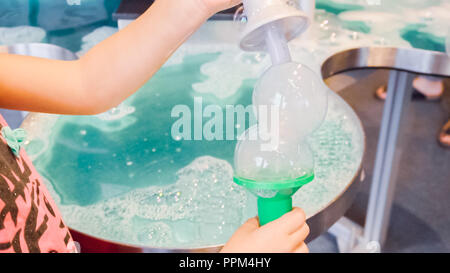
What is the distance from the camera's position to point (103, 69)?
1.82ft

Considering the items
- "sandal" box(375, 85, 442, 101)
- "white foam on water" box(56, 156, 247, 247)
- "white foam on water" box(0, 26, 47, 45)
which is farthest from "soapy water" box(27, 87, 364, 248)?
"sandal" box(375, 85, 442, 101)

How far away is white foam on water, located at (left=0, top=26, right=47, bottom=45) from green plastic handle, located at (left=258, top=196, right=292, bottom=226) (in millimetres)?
971

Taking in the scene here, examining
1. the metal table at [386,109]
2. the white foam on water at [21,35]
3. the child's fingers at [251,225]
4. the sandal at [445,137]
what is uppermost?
the child's fingers at [251,225]

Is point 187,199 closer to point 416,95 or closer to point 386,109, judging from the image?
point 386,109

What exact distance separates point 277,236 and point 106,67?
28 cm

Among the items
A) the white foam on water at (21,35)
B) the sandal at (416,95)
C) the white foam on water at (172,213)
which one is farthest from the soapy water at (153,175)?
the sandal at (416,95)

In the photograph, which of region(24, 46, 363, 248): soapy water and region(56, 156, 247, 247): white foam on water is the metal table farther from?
region(56, 156, 247, 247): white foam on water

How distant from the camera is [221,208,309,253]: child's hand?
466 mm

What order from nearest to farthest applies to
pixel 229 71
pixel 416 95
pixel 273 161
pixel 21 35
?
pixel 273 161 < pixel 229 71 < pixel 21 35 < pixel 416 95

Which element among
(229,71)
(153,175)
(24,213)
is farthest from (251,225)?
(229,71)

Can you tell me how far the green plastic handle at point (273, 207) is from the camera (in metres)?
0.48

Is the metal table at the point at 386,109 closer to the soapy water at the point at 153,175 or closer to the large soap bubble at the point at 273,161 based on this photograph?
the soapy water at the point at 153,175

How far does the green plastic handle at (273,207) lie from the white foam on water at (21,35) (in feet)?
3.19
